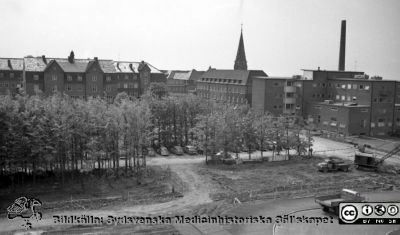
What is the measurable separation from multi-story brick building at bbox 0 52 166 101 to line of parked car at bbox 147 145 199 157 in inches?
830

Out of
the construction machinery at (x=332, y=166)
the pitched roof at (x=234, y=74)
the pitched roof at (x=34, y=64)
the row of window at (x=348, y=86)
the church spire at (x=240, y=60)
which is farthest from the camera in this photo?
the church spire at (x=240, y=60)

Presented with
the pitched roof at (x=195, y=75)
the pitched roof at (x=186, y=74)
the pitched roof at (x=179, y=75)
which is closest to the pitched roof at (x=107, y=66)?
the pitched roof at (x=195, y=75)

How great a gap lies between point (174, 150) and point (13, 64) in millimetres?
39301

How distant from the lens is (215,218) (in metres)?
26.9

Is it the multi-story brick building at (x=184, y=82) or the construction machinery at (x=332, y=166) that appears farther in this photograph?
the multi-story brick building at (x=184, y=82)

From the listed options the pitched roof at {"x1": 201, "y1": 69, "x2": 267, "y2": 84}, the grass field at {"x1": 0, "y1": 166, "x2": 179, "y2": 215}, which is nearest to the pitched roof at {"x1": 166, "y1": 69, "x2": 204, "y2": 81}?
the pitched roof at {"x1": 201, "y1": 69, "x2": 267, "y2": 84}

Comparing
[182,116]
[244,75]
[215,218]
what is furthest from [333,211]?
[244,75]

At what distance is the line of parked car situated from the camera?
49906 mm

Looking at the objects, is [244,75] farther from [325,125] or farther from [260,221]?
[260,221]

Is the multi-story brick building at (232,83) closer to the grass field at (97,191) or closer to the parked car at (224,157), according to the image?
the parked car at (224,157)

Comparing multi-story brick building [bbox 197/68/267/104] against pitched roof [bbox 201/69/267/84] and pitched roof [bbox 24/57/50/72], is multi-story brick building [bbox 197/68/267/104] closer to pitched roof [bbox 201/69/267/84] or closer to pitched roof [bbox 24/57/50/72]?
pitched roof [bbox 201/69/267/84]

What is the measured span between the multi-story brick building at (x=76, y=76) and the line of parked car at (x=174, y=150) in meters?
21.1

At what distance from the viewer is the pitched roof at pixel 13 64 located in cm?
7207

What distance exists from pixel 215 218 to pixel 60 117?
18156mm
